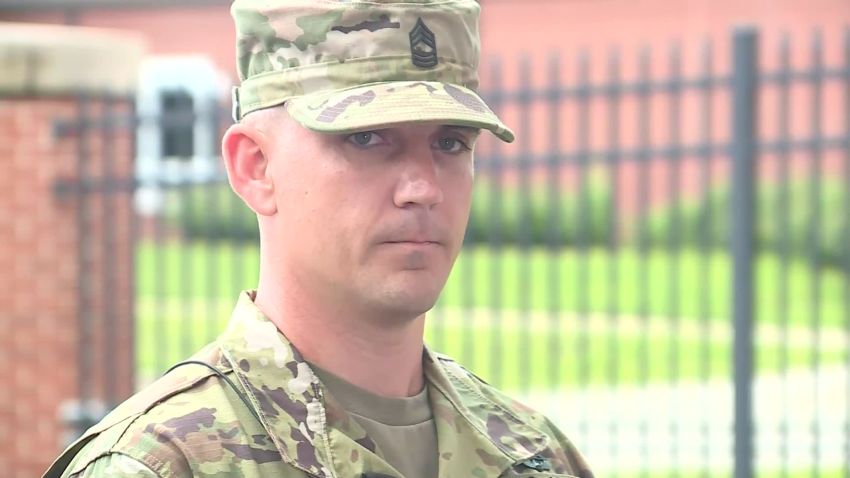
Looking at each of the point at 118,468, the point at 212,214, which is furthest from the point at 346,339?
the point at 212,214

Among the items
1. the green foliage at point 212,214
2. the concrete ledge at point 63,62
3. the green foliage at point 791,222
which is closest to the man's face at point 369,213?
the green foliage at point 212,214

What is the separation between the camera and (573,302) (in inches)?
510

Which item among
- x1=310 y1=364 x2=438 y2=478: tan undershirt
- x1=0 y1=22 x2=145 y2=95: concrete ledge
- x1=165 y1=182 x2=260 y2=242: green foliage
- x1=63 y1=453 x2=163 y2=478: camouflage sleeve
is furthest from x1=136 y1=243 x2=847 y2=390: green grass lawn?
x1=63 y1=453 x2=163 y2=478: camouflage sleeve

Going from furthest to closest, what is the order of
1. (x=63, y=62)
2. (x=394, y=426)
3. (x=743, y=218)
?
(x=63, y=62)
(x=743, y=218)
(x=394, y=426)

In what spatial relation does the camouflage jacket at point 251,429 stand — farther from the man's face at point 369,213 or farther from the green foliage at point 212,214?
the green foliage at point 212,214

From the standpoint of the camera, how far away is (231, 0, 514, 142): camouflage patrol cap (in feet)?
5.65

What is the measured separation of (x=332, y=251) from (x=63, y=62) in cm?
475

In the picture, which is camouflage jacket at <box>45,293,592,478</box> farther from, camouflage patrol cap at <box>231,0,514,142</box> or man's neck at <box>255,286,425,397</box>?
camouflage patrol cap at <box>231,0,514,142</box>

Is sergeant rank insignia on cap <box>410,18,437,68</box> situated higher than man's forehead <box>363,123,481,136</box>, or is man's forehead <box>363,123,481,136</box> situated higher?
sergeant rank insignia on cap <box>410,18,437,68</box>

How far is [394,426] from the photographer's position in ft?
6.08

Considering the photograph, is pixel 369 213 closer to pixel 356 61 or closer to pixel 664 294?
pixel 356 61

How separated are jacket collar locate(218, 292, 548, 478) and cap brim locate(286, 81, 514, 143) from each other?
1.03 ft

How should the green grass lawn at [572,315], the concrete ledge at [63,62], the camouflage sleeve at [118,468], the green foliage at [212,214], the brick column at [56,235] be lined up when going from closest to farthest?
the camouflage sleeve at [118,468] < the concrete ledge at [63,62] < the brick column at [56,235] < the green grass lawn at [572,315] < the green foliage at [212,214]

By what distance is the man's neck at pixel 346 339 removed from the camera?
180 cm
